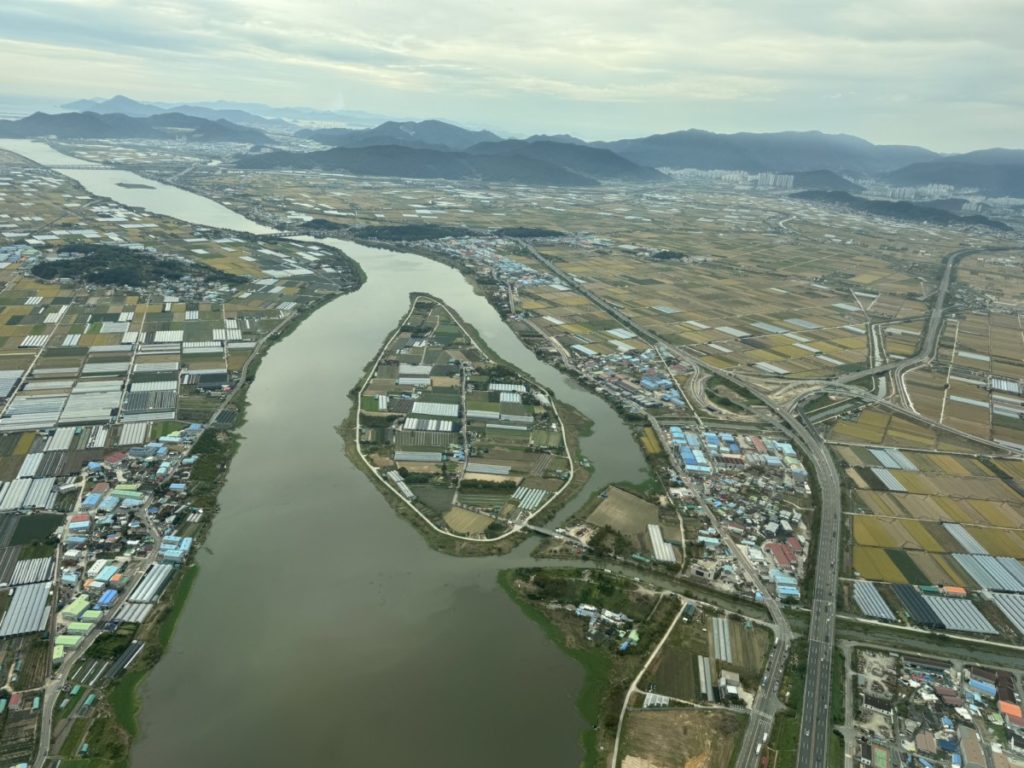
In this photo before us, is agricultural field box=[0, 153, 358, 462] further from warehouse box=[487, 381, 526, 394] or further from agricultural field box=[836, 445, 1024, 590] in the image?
agricultural field box=[836, 445, 1024, 590]

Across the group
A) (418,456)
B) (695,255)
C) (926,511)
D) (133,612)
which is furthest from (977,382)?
(133,612)

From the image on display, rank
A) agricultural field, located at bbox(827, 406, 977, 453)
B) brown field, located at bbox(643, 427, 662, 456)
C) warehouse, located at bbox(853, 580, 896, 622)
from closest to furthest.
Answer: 1. warehouse, located at bbox(853, 580, 896, 622)
2. brown field, located at bbox(643, 427, 662, 456)
3. agricultural field, located at bbox(827, 406, 977, 453)

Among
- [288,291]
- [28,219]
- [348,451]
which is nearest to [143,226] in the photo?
[28,219]

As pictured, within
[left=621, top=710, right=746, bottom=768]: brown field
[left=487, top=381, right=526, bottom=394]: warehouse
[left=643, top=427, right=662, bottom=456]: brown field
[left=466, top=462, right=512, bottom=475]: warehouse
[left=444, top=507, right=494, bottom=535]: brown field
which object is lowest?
[left=621, top=710, right=746, bottom=768]: brown field

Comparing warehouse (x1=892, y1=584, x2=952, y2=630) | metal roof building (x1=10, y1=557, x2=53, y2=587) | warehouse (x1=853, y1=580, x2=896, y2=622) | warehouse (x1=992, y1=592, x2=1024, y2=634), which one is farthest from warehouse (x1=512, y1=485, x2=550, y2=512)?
warehouse (x1=992, y1=592, x2=1024, y2=634)

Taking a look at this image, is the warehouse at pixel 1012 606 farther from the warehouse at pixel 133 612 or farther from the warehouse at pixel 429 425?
the warehouse at pixel 133 612

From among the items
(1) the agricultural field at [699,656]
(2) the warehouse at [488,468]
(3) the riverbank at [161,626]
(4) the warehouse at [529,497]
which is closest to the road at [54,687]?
(3) the riverbank at [161,626]

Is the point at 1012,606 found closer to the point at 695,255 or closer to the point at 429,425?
the point at 429,425
